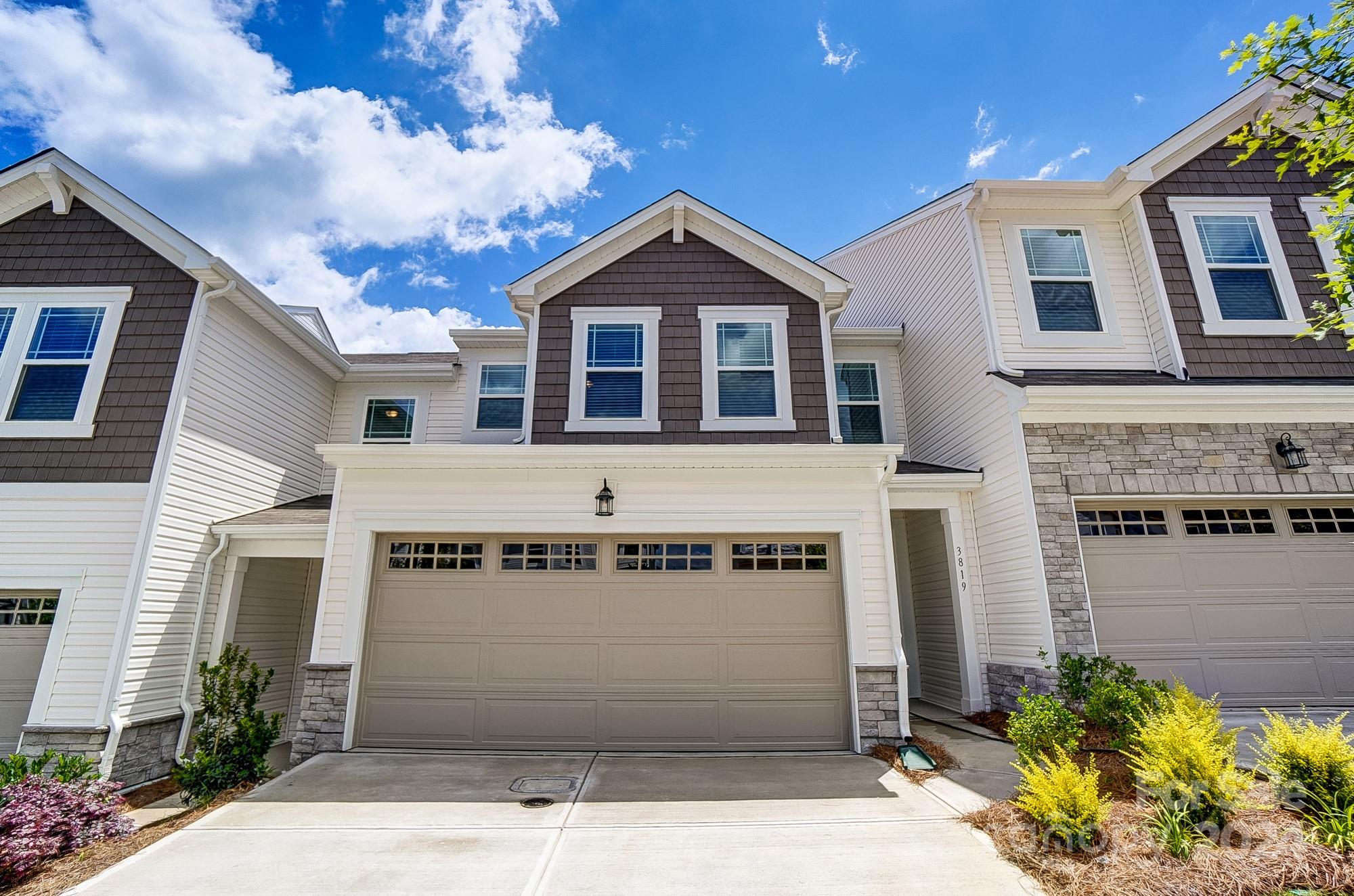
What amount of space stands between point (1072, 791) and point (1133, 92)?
1008cm

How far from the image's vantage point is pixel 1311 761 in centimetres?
390

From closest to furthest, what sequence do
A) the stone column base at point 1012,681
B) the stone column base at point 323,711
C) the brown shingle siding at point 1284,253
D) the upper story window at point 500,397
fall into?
the stone column base at point 323,711
the stone column base at point 1012,681
the brown shingle siding at point 1284,253
the upper story window at point 500,397

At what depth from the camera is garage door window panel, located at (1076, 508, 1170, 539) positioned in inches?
298

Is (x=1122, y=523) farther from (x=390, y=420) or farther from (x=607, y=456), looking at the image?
(x=390, y=420)

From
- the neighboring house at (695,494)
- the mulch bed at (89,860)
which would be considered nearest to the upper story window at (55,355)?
the neighboring house at (695,494)

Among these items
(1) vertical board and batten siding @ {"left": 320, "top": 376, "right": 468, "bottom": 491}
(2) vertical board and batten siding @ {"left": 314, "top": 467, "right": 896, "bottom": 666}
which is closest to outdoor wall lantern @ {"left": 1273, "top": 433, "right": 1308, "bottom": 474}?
(2) vertical board and batten siding @ {"left": 314, "top": 467, "right": 896, "bottom": 666}

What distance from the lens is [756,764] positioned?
620 cm

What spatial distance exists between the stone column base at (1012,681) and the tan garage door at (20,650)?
1137 cm

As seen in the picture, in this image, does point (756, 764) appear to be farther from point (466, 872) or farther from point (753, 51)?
point (753, 51)

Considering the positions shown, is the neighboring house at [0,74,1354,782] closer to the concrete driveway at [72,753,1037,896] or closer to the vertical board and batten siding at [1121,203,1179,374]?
the vertical board and batten siding at [1121,203,1179,374]

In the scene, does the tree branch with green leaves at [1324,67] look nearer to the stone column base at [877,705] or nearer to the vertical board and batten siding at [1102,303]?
the vertical board and batten siding at [1102,303]

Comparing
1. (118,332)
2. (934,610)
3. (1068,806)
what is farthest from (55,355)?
(934,610)

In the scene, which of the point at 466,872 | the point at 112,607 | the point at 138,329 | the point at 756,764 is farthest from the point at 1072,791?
the point at 138,329

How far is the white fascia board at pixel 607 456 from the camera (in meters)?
7.06
